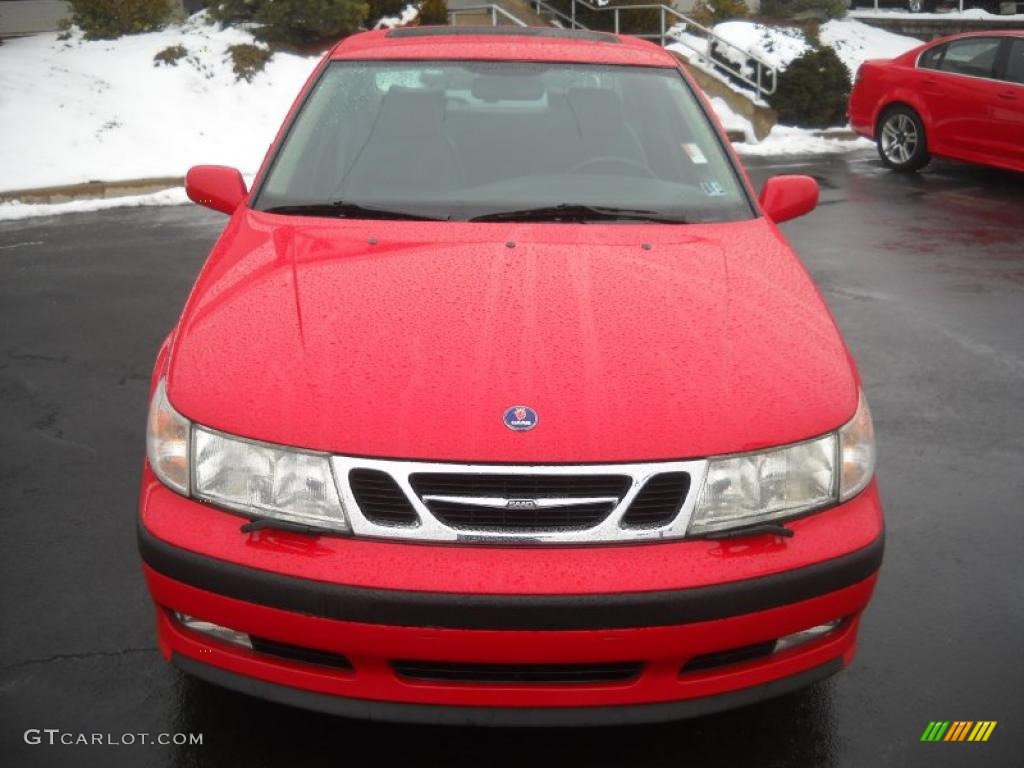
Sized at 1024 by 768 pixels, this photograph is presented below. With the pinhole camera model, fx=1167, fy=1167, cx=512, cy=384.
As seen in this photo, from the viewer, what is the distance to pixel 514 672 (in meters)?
2.45

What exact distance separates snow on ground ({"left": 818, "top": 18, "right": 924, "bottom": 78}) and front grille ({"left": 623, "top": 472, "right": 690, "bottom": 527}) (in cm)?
1886

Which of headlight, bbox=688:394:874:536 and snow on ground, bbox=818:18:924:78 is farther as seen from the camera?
snow on ground, bbox=818:18:924:78

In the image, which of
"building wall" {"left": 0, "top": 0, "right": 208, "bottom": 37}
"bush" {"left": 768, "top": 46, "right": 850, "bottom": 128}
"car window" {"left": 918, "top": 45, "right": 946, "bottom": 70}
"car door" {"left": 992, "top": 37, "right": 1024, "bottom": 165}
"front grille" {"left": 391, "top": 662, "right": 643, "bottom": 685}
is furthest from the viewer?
"building wall" {"left": 0, "top": 0, "right": 208, "bottom": 37}

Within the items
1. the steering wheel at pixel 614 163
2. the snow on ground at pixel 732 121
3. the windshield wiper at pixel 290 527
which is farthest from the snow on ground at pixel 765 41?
the windshield wiper at pixel 290 527

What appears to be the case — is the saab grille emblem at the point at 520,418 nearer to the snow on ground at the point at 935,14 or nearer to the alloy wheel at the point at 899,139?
the alloy wheel at the point at 899,139

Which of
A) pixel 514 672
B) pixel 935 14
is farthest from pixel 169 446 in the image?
pixel 935 14

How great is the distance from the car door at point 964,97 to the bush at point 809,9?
11.7 m

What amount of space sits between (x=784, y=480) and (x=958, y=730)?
0.93 meters

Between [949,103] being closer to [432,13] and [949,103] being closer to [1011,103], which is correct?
[1011,103]

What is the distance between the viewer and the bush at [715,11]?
21328mm

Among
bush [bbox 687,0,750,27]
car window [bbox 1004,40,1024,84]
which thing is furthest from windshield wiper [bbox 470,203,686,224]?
bush [bbox 687,0,750,27]

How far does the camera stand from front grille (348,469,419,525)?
7.98 ft

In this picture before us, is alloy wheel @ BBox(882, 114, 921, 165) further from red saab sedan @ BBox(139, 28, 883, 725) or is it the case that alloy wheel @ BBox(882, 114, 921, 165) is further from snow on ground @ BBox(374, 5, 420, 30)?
red saab sedan @ BBox(139, 28, 883, 725)

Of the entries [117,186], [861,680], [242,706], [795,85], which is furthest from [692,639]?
[795,85]
